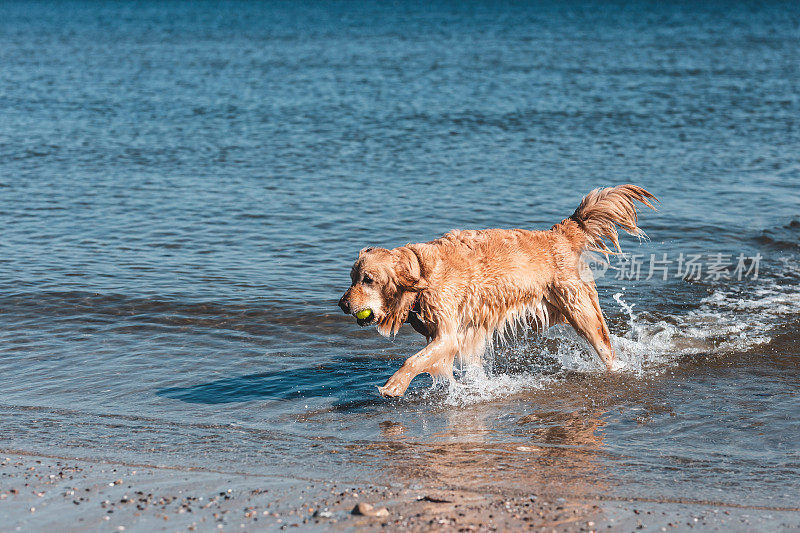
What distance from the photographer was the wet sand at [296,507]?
529 centimetres

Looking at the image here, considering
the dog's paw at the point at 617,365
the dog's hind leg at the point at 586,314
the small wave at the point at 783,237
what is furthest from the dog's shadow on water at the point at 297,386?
the small wave at the point at 783,237

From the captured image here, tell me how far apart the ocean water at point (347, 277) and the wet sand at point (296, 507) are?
0.83 feet

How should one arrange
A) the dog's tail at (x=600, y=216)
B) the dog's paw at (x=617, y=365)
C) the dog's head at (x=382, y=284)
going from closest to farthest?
the dog's head at (x=382, y=284) → the dog's tail at (x=600, y=216) → the dog's paw at (x=617, y=365)

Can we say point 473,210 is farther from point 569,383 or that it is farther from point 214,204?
point 569,383

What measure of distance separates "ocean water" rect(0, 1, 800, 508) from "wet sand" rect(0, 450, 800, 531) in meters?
0.25

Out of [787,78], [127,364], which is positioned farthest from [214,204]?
[787,78]

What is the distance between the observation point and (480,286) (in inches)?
319

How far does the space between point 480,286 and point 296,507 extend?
318 cm

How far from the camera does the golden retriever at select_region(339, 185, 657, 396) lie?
25.1 feet

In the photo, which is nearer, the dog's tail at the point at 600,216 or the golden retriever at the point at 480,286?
the golden retriever at the point at 480,286

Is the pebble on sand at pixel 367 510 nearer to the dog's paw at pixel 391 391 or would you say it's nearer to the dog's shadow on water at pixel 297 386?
the dog's paw at pixel 391 391

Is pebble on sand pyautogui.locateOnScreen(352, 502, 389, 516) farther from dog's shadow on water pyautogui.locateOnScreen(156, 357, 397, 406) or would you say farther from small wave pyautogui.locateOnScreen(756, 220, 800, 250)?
small wave pyautogui.locateOnScreen(756, 220, 800, 250)

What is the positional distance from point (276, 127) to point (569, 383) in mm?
17132

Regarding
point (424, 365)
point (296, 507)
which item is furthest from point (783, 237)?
point (296, 507)
